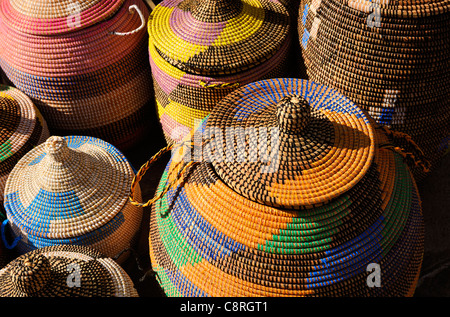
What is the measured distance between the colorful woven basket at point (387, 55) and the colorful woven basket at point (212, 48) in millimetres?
254

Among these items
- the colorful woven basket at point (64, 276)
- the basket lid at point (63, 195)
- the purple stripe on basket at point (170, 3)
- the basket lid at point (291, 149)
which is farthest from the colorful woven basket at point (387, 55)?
the colorful woven basket at point (64, 276)

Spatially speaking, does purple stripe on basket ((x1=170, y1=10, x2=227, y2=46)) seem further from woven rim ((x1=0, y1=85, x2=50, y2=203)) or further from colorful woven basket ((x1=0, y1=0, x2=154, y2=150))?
woven rim ((x1=0, y1=85, x2=50, y2=203))

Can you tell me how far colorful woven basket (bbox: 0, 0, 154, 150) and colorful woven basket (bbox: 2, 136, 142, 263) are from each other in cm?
60

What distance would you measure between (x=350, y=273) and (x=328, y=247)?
0.18 meters

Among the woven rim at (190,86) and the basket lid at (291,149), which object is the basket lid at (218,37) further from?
the basket lid at (291,149)

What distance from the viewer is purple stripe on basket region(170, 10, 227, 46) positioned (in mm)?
3488

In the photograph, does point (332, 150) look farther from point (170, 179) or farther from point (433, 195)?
point (433, 195)

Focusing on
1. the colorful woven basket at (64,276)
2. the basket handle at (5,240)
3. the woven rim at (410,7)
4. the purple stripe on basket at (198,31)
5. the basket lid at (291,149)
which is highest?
the woven rim at (410,7)

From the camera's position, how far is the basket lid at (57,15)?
3.67 meters

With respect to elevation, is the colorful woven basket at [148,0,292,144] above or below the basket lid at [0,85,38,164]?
above

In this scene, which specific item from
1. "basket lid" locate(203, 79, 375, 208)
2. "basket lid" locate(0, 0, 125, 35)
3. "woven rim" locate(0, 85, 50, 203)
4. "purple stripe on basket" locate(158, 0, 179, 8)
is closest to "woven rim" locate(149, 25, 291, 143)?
"purple stripe on basket" locate(158, 0, 179, 8)

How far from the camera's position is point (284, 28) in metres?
3.66

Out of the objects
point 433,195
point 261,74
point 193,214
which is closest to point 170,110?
point 261,74

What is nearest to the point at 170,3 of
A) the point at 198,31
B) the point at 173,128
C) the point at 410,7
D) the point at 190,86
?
A: the point at 198,31
